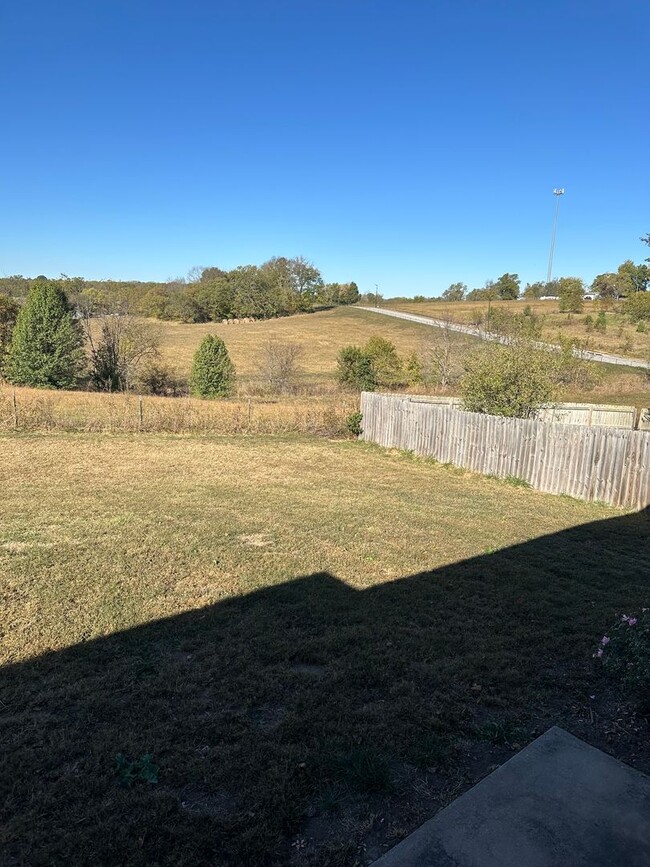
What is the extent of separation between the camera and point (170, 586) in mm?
4934

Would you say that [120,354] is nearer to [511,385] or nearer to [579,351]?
[511,385]

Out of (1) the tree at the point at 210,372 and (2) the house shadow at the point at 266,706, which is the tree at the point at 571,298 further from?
Result: (2) the house shadow at the point at 266,706

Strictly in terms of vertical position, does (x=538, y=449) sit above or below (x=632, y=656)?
above

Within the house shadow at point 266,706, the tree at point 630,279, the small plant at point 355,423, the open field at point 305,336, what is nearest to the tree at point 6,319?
the open field at point 305,336

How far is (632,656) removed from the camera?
2.95 metres

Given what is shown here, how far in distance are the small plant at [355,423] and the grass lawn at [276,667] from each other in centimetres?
810

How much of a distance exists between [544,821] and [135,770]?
5.98 feet

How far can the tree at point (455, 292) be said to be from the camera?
91938 millimetres

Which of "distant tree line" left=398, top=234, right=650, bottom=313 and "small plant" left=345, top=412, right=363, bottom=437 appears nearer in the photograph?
"small plant" left=345, top=412, right=363, bottom=437

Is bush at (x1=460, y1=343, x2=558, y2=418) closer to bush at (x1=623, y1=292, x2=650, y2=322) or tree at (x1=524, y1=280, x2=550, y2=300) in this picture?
bush at (x1=623, y1=292, x2=650, y2=322)

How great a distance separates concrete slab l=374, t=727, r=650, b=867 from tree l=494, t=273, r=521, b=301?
275ft

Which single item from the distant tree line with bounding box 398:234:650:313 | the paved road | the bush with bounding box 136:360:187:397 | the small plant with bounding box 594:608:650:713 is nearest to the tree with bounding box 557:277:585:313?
the distant tree line with bounding box 398:234:650:313

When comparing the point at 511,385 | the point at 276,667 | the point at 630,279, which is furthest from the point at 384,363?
the point at 630,279

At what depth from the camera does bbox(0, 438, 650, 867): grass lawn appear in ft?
7.57
